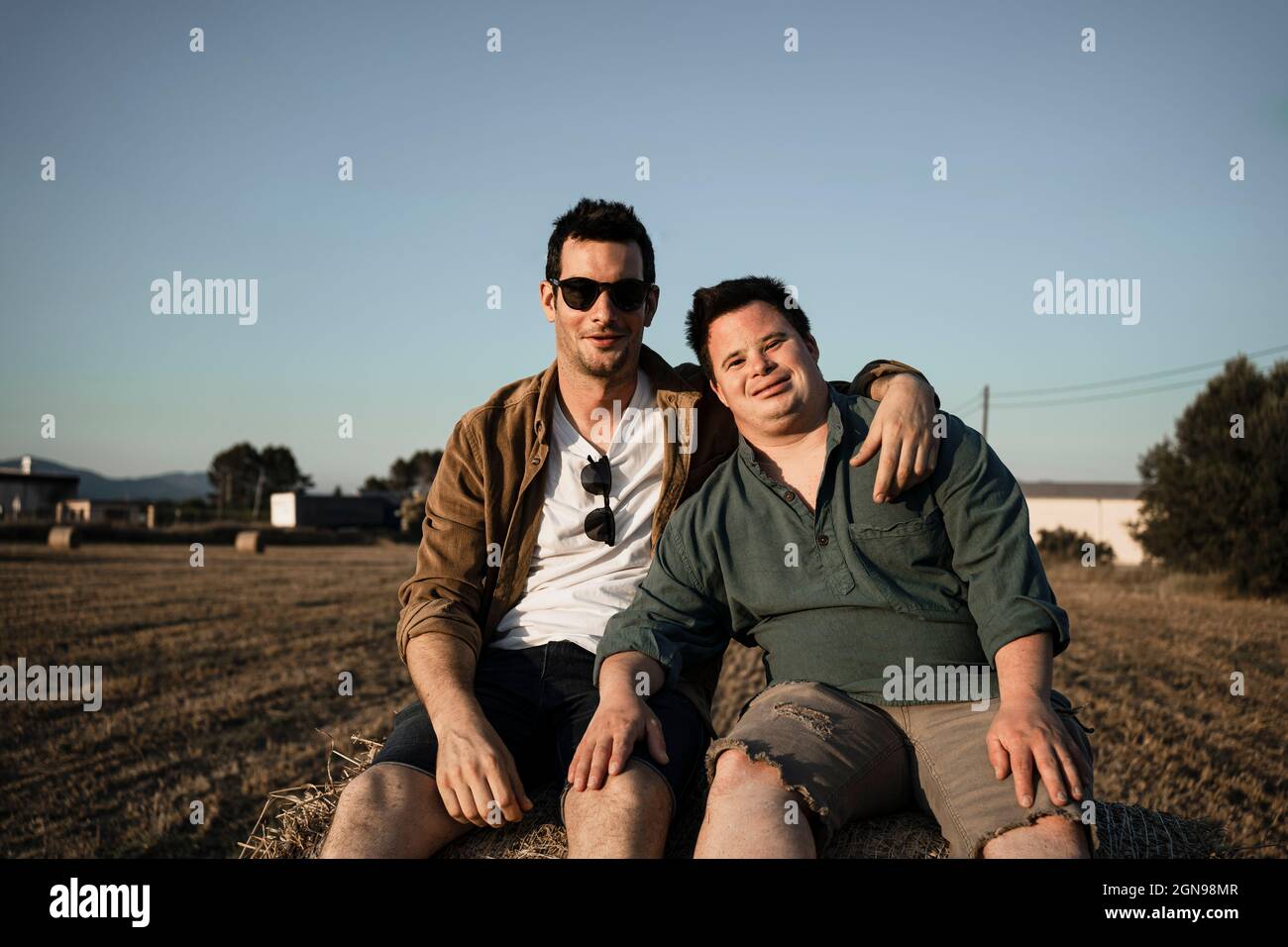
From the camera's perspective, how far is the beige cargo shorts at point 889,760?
8.94ft

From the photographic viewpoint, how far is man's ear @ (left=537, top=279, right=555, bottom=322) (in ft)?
13.9

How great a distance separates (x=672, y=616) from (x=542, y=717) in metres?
0.59

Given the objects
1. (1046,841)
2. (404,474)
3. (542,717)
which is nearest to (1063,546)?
(542,717)

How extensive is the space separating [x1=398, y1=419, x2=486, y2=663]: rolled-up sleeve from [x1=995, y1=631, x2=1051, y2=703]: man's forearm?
1784 mm

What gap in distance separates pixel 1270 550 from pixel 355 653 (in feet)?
57.4

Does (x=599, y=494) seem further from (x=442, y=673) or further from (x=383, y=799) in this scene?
(x=383, y=799)

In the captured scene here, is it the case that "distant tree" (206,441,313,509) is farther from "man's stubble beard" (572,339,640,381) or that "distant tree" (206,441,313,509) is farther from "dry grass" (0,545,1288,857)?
"man's stubble beard" (572,339,640,381)

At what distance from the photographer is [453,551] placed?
3971mm

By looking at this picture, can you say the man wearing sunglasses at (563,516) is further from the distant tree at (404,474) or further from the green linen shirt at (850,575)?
the distant tree at (404,474)

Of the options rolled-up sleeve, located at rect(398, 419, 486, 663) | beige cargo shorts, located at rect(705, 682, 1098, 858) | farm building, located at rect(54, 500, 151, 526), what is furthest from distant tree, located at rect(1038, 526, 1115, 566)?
farm building, located at rect(54, 500, 151, 526)

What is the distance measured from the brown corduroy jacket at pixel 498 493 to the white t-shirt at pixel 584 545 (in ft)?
0.17
